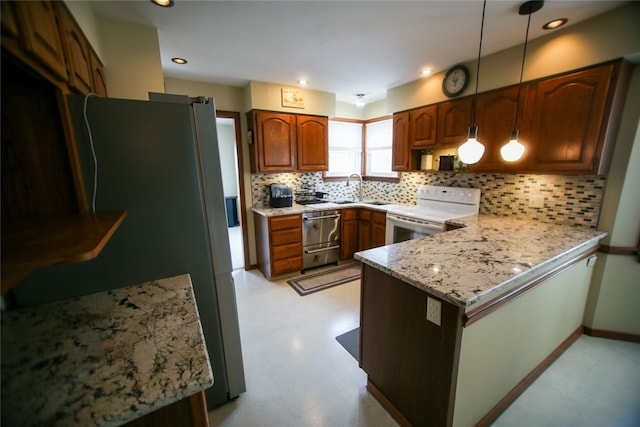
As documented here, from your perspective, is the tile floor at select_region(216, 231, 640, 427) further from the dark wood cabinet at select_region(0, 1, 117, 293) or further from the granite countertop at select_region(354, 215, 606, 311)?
the dark wood cabinet at select_region(0, 1, 117, 293)

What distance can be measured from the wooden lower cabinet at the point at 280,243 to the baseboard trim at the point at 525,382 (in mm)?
2462

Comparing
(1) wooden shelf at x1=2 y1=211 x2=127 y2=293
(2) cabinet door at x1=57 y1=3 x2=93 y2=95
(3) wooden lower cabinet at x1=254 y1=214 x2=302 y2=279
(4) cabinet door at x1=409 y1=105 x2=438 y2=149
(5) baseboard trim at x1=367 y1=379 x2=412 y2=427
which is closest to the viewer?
(1) wooden shelf at x1=2 y1=211 x2=127 y2=293

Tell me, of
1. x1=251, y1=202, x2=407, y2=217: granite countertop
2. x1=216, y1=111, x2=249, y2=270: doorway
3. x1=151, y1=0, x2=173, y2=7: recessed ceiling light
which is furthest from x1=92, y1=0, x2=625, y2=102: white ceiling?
x1=216, y1=111, x2=249, y2=270: doorway

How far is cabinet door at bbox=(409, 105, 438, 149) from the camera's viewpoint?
2.93m

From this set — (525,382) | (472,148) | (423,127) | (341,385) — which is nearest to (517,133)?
(472,148)

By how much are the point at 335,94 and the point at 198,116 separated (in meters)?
2.84

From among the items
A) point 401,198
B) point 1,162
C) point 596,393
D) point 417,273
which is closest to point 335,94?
point 401,198

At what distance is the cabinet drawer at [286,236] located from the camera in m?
3.27

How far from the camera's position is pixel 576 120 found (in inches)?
76.6

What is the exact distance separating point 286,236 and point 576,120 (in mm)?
2991

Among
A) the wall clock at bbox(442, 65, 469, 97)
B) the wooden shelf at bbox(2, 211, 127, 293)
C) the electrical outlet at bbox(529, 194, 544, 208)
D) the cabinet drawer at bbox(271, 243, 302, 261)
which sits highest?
the wall clock at bbox(442, 65, 469, 97)

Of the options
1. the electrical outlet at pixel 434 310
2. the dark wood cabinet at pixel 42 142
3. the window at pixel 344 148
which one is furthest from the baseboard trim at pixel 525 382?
the window at pixel 344 148

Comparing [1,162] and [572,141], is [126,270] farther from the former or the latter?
[572,141]

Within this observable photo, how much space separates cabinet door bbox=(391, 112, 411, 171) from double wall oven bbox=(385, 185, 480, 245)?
420 millimetres
